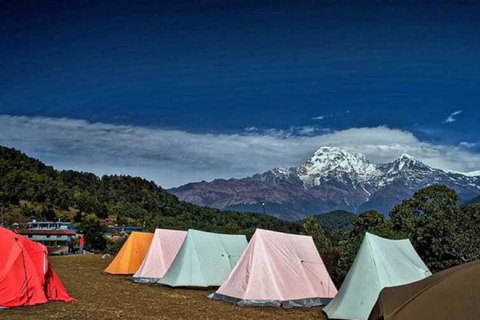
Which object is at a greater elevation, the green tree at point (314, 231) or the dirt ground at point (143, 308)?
the green tree at point (314, 231)

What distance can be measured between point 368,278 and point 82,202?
A: 95895mm

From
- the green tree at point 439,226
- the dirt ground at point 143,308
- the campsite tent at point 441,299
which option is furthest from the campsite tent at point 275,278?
the campsite tent at point 441,299

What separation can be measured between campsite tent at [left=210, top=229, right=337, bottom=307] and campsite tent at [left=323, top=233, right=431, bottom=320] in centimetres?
227

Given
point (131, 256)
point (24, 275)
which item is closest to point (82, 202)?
point (131, 256)

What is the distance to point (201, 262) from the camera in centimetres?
2292

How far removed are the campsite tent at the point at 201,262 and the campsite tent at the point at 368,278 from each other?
837 centimetres

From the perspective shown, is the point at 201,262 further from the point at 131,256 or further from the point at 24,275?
the point at 24,275

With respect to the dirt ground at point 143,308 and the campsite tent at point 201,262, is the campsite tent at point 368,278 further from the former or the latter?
the campsite tent at point 201,262

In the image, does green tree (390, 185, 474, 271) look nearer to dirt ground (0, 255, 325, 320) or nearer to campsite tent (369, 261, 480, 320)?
dirt ground (0, 255, 325, 320)

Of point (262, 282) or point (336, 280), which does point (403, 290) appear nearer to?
point (262, 282)

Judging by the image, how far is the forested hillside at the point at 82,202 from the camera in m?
92.4

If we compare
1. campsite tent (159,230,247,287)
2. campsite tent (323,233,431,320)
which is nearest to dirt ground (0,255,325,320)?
campsite tent (159,230,247,287)

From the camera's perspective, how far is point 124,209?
10606cm

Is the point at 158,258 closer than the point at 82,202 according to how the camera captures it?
Yes
